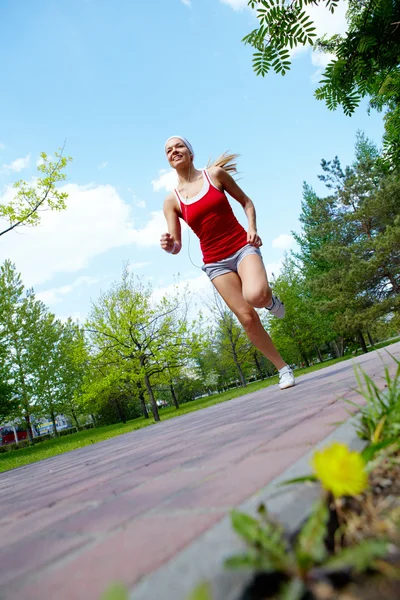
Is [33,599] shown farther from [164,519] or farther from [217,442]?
[217,442]

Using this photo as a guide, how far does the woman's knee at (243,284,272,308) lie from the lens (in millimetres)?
4055

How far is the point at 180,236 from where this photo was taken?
4.73 m

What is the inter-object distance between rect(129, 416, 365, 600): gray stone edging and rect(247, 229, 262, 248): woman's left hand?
3.40 metres

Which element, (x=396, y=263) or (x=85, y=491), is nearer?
(x=85, y=491)

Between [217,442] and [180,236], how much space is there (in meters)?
2.89

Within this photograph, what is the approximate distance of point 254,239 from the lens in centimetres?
430

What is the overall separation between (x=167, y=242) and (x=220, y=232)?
72 centimetres

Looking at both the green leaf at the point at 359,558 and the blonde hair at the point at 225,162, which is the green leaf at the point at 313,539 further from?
the blonde hair at the point at 225,162

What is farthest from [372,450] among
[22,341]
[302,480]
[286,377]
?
[22,341]

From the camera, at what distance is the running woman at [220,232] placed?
169 inches

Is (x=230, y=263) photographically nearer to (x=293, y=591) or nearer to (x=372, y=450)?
(x=372, y=450)

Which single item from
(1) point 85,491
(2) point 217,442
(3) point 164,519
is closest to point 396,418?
(3) point 164,519

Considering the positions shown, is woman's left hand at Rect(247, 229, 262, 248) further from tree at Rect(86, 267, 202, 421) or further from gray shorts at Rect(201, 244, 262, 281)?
tree at Rect(86, 267, 202, 421)

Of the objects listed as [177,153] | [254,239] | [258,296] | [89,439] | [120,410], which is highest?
[177,153]
